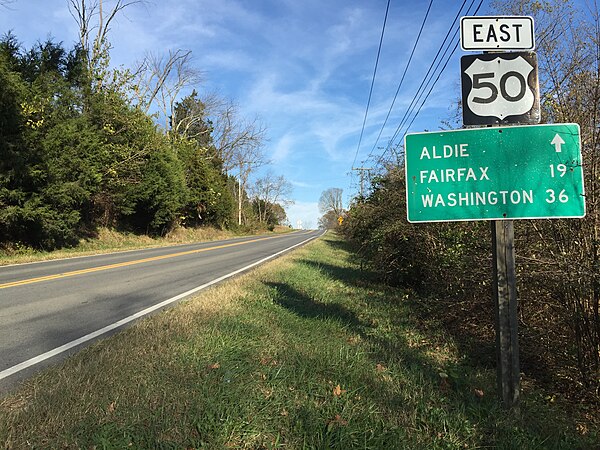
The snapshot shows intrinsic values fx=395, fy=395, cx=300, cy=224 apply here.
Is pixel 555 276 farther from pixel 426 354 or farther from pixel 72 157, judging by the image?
pixel 72 157

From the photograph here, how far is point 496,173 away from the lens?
2984mm

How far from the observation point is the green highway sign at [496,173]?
2871 millimetres

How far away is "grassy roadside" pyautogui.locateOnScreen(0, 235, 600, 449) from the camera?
2.70 m

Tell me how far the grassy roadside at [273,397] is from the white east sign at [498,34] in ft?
9.24

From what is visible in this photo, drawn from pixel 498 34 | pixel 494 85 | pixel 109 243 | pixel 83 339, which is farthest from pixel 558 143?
pixel 109 243

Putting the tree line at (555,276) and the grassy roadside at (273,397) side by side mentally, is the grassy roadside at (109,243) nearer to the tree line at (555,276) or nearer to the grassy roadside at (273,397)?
the grassy roadside at (273,397)

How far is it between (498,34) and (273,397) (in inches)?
134

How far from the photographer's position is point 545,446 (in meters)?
2.77

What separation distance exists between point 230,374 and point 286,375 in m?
0.51

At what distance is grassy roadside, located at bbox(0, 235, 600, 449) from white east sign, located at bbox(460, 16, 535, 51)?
9.24 feet

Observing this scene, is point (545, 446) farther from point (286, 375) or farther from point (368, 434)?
point (286, 375)

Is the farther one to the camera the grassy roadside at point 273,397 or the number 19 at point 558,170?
the number 19 at point 558,170

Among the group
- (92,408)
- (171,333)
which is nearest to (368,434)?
(92,408)

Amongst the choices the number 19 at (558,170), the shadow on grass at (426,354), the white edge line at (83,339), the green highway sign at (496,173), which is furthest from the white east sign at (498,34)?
the white edge line at (83,339)
